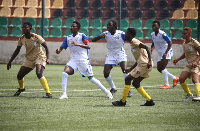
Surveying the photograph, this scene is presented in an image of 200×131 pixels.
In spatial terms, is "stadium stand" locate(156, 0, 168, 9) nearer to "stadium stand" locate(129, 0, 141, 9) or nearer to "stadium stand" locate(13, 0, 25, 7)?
"stadium stand" locate(129, 0, 141, 9)

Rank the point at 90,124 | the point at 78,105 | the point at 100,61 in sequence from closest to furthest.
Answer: the point at 90,124, the point at 78,105, the point at 100,61

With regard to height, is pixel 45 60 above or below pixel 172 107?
above

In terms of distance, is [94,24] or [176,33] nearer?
Result: [176,33]

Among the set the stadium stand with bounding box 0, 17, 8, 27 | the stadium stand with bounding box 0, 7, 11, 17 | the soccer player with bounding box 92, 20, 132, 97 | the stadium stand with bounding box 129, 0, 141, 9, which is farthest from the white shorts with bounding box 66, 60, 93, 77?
the stadium stand with bounding box 0, 7, 11, 17

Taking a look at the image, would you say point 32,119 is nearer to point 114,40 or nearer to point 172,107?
point 172,107

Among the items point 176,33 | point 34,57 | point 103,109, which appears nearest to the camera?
point 103,109

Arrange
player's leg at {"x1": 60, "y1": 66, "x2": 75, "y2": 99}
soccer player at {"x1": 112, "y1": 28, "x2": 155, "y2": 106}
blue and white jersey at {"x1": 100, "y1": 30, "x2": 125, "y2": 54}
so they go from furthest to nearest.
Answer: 1. blue and white jersey at {"x1": 100, "y1": 30, "x2": 125, "y2": 54}
2. player's leg at {"x1": 60, "y1": 66, "x2": 75, "y2": 99}
3. soccer player at {"x1": 112, "y1": 28, "x2": 155, "y2": 106}

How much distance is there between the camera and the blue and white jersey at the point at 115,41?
10859 millimetres

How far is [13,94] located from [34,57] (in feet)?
3.58

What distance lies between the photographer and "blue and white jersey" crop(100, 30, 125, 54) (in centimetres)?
1086

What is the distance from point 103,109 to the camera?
26.7 ft

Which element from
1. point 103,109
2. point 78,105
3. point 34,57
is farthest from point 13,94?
point 103,109

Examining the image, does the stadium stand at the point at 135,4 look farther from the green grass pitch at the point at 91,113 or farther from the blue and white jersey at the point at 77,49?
the blue and white jersey at the point at 77,49

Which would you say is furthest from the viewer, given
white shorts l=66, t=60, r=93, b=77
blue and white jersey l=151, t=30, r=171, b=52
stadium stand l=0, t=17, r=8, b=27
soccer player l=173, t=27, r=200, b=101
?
stadium stand l=0, t=17, r=8, b=27
